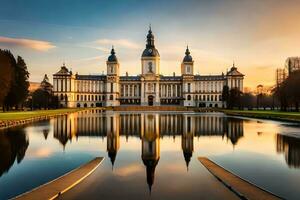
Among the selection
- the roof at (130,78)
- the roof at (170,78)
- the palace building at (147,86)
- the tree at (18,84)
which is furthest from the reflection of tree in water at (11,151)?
the roof at (170,78)

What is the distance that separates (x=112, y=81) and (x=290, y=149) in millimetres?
121766

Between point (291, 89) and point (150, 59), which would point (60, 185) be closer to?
point (291, 89)

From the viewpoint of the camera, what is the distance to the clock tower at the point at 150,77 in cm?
13725

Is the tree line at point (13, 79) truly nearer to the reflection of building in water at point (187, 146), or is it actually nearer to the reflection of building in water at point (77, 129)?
the reflection of building in water at point (77, 129)

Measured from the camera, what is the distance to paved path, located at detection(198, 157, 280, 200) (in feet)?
33.9

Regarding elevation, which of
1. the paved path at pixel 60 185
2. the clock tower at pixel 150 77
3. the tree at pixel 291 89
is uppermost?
the clock tower at pixel 150 77

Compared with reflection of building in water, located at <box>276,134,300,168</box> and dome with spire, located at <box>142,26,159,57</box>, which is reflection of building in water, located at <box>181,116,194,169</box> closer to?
reflection of building in water, located at <box>276,134,300,168</box>

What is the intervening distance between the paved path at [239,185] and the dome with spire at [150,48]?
4899 inches

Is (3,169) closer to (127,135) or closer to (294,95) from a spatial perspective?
(127,135)

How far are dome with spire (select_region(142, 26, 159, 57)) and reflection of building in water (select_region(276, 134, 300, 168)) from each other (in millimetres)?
114891

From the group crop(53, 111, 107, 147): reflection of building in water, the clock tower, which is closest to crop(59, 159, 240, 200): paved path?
crop(53, 111, 107, 147): reflection of building in water

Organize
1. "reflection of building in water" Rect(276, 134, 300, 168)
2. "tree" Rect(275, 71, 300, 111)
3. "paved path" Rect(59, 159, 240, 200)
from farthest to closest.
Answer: "tree" Rect(275, 71, 300, 111)
"reflection of building in water" Rect(276, 134, 300, 168)
"paved path" Rect(59, 159, 240, 200)

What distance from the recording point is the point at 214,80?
142875 mm

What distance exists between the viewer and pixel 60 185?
11602 mm
